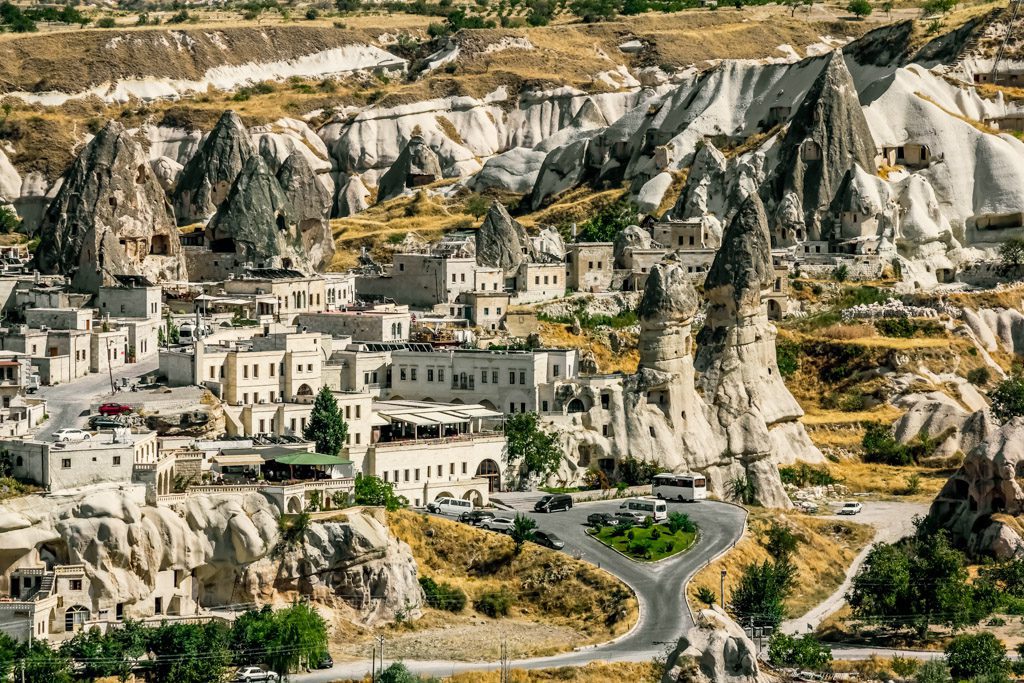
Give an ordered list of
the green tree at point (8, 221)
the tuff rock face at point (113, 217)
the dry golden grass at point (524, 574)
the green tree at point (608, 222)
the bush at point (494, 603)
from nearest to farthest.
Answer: the dry golden grass at point (524, 574), the bush at point (494, 603), the tuff rock face at point (113, 217), the green tree at point (608, 222), the green tree at point (8, 221)

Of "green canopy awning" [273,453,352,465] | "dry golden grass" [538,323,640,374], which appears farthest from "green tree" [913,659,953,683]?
"dry golden grass" [538,323,640,374]

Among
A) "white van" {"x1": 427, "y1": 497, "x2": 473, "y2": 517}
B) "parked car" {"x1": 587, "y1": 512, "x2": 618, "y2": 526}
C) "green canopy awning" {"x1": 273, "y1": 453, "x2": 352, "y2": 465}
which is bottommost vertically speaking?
"parked car" {"x1": 587, "y1": 512, "x2": 618, "y2": 526}

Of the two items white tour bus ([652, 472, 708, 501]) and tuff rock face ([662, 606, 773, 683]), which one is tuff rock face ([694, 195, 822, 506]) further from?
tuff rock face ([662, 606, 773, 683])

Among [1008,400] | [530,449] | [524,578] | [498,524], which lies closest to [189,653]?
[524,578]

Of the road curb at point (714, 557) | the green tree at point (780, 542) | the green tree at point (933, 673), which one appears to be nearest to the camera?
the green tree at point (933, 673)

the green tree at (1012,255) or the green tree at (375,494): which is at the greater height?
the green tree at (1012,255)

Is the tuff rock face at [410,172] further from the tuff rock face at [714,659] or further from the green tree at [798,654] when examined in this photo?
the tuff rock face at [714,659]

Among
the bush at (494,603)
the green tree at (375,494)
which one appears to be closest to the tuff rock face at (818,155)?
the green tree at (375,494)
